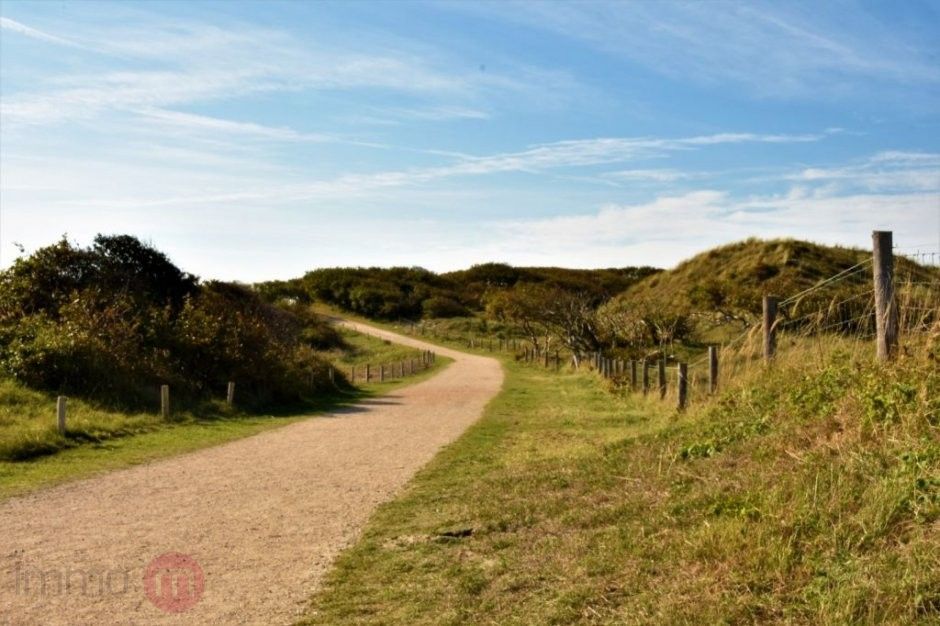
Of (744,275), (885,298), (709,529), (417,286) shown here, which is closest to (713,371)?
(885,298)

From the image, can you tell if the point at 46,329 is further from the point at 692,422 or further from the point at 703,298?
the point at 703,298

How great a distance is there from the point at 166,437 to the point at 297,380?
11976 millimetres

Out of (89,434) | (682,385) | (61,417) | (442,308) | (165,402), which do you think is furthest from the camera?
(442,308)

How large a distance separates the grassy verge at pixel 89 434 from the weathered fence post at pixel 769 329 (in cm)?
1102

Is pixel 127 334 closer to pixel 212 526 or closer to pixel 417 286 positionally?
pixel 212 526

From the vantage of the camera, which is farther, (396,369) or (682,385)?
(396,369)

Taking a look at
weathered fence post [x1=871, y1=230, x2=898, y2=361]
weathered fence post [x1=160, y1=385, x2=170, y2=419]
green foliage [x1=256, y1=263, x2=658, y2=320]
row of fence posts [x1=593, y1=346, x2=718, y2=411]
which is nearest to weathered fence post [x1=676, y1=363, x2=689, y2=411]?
row of fence posts [x1=593, y1=346, x2=718, y2=411]

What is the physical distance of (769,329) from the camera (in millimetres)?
13750

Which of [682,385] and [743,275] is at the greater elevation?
[743,275]

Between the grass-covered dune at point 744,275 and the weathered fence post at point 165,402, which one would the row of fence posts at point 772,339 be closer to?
the weathered fence post at point 165,402

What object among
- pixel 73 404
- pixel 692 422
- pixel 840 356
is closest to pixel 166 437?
pixel 73 404

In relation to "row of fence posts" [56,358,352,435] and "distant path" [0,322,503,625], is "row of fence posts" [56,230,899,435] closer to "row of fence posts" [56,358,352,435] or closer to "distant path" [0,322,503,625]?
"row of fence posts" [56,358,352,435]

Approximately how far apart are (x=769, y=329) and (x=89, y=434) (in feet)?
43.7

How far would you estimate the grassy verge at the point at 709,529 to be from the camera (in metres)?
5.34
